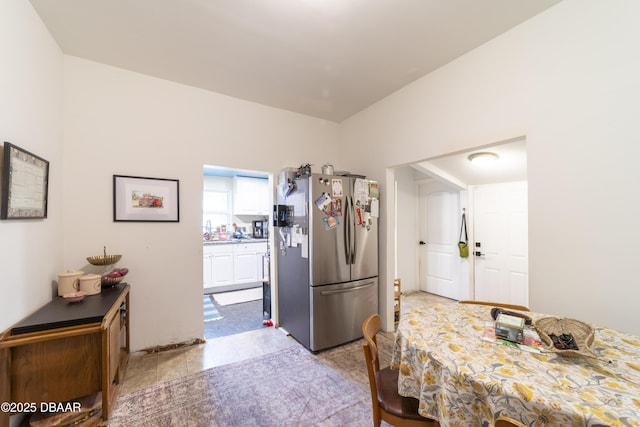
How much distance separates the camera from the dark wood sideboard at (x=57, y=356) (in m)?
1.42

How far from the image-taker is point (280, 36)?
6.74ft

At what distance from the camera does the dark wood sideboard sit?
1.42 m

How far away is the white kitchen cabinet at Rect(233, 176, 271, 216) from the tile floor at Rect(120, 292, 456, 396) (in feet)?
9.34

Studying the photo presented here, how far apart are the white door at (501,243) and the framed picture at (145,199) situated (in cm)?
414

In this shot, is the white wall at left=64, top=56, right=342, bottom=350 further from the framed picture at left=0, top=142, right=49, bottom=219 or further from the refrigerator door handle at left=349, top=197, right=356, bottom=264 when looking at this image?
the refrigerator door handle at left=349, top=197, right=356, bottom=264

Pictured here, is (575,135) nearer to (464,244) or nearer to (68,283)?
(464,244)

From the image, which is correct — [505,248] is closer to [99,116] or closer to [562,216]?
[562,216]

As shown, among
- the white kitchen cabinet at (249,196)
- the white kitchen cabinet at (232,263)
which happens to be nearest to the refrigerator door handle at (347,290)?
the white kitchen cabinet at (232,263)

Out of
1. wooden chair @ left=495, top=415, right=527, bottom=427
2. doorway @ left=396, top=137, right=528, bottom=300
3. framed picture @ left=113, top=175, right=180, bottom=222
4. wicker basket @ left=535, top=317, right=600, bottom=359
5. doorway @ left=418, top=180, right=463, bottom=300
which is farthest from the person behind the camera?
doorway @ left=418, top=180, right=463, bottom=300

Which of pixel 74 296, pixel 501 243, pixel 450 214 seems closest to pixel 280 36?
pixel 74 296

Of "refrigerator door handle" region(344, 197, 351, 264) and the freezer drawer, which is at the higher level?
"refrigerator door handle" region(344, 197, 351, 264)

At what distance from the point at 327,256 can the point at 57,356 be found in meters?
2.06

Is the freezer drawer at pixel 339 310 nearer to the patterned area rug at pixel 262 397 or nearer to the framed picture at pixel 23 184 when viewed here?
the patterned area rug at pixel 262 397

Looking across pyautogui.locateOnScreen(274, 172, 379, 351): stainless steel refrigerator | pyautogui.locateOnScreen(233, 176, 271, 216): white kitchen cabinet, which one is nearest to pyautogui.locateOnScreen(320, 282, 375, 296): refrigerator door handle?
pyautogui.locateOnScreen(274, 172, 379, 351): stainless steel refrigerator
